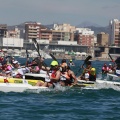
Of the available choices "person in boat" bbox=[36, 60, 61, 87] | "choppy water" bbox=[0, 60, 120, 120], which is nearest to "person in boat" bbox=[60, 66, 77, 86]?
"choppy water" bbox=[0, 60, 120, 120]

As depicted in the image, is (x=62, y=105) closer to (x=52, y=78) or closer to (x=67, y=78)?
(x=52, y=78)

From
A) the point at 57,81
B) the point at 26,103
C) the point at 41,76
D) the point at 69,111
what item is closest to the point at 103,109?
the point at 69,111

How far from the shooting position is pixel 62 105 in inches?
817

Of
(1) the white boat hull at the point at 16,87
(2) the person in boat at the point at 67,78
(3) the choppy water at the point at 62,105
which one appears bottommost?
(3) the choppy water at the point at 62,105

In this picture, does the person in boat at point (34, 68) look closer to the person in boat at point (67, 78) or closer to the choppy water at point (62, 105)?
the person in boat at point (67, 78)

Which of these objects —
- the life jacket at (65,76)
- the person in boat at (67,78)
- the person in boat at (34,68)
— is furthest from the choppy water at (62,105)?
the person in boat at (34,68)

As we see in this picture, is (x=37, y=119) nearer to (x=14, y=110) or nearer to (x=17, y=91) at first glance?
(x=14, y=110)

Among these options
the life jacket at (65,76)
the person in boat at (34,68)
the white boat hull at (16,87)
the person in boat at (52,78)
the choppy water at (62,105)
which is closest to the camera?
the choppy water at (62,105)

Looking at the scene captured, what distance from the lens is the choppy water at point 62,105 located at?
1809cm

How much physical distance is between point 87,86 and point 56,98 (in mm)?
4692

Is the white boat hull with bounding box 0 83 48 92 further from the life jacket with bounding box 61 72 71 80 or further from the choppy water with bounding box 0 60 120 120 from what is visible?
the life jacket with bounding box 61 72 71 80

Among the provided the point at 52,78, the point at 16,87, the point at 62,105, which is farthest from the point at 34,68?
the point at 62,105

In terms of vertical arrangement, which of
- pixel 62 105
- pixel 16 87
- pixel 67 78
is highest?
pixel 67 78

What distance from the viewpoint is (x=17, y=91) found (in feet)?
82.7
